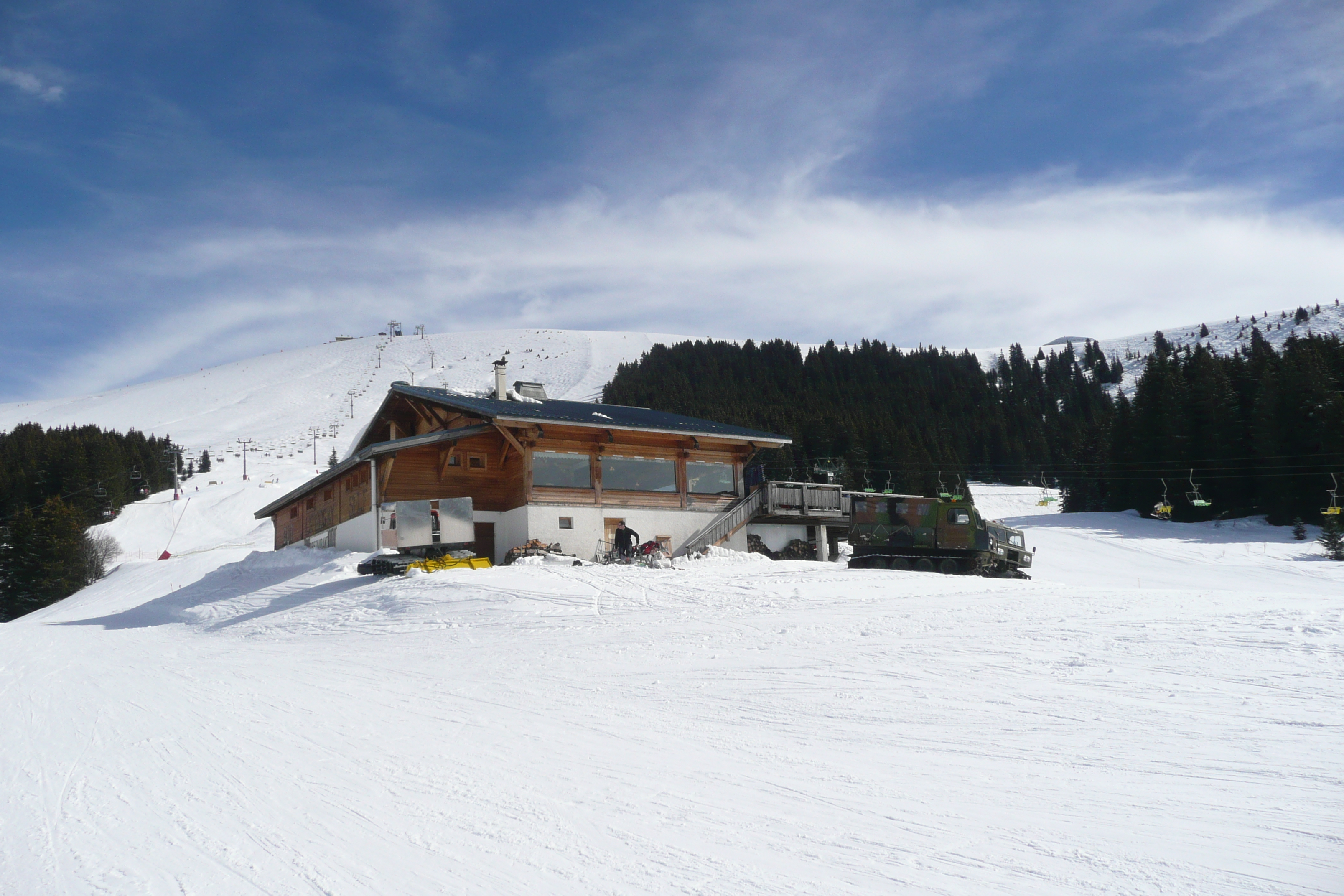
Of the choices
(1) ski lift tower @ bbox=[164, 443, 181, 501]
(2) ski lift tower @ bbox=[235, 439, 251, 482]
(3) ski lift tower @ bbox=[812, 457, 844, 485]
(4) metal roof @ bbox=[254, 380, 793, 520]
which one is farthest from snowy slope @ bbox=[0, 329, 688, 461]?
(4) metal roof @ bbox=[254, 380, 793, 520]

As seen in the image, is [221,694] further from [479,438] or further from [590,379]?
[590,379]

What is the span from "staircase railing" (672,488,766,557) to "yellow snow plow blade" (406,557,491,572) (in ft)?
21.6

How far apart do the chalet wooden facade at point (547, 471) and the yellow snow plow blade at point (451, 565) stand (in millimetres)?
2125

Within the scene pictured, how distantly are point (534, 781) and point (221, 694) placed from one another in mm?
7144

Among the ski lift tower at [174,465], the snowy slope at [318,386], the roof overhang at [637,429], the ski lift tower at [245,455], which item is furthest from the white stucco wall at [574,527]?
the snowy slope at [318,386]

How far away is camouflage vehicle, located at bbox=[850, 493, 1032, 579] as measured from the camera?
2722 cm

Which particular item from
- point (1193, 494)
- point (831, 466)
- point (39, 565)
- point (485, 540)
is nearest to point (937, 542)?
point (485, 540)

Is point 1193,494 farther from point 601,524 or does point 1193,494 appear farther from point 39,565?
point 39,565

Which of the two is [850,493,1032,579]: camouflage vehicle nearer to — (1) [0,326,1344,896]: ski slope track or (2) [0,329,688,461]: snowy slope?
(1) [0,326,1344,896]: ski slope track

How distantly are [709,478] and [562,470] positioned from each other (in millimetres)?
5662

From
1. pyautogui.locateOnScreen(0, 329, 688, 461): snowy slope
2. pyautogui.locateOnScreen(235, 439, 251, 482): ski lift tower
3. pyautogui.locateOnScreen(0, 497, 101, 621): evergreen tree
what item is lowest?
pyautogui.locateOnScreen(0, 497, 101, 621): evergreen tree

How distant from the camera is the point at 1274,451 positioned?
48375 millimetres

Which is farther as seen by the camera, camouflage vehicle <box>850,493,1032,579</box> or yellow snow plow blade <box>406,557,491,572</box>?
camouflage vehicle <box>850,493,1032,579</box>

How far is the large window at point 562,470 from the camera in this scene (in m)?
26.7
